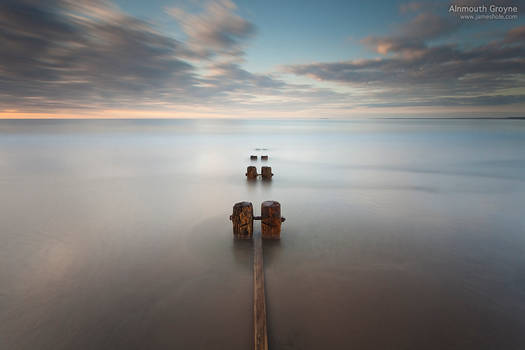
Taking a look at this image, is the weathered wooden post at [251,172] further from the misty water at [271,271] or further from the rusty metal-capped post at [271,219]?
the rusty metal-capped post at [271,219]

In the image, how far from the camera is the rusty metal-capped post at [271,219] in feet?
16.0

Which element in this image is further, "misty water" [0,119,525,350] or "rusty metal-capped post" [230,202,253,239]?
"rusty metal-capped post" [230,202,253,239]

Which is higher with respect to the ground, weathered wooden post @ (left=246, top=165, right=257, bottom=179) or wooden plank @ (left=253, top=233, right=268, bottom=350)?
weathered wooden post @ (left=246, top=165, right=257, bottom=179)

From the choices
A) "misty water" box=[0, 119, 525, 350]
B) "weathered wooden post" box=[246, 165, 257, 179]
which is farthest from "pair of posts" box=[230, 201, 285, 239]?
"weathered wooden post" box=[246, 165, 257, 179]

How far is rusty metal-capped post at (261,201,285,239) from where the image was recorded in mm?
4867

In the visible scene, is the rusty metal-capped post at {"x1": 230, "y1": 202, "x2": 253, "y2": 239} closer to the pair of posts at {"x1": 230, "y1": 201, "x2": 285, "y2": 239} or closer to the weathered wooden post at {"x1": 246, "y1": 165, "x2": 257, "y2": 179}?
the pair of posts at {"x1": 230, "y1": 201, "x2": 285, "y2": 239}

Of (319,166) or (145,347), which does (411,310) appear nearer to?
(145,347)

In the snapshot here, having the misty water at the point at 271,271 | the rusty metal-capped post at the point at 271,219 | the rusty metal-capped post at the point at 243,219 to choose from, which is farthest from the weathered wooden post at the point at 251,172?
the rusty metal-capped post at the point at 271,219

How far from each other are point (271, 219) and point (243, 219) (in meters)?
0.57

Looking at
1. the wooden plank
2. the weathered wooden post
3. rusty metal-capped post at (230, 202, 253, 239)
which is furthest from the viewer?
the weathered wooden post

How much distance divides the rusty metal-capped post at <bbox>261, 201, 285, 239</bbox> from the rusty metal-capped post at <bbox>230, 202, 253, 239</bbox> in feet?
0.87

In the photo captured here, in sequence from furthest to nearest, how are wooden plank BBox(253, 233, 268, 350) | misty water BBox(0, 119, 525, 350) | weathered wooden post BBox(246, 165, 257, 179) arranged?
weathered wooden post BBox(246, 165, 257, 179) < misty water BBox(0, 119, 525, 350) < wooden plank BBox(253, 233, 268, 350)

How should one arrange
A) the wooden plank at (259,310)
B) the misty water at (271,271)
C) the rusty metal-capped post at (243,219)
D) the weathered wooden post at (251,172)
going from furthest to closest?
the weathered wooden post at (251,172) → the rusty metal-capped post at (243,219) → the misty water at (271,271) → the wooden plank at (259,310)

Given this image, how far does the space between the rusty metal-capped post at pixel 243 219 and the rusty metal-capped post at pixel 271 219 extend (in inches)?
10.4
